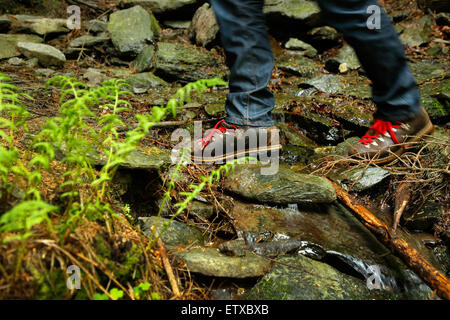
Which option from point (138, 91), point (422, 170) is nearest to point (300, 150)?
point (422, 170)

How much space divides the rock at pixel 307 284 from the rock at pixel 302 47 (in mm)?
5646

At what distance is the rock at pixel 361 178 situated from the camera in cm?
262

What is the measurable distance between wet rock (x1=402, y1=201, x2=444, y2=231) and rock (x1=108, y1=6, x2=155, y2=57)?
5357 mm

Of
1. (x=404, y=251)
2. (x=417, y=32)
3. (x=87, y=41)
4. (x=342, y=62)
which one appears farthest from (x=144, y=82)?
(x=417, y=32)

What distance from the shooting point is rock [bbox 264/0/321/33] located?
21.7ft

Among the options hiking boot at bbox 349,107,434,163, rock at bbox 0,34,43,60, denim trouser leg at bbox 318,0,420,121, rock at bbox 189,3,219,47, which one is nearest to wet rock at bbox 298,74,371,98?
hiking boot at bbox 349,107,434,163

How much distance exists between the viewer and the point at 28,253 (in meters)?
1.19

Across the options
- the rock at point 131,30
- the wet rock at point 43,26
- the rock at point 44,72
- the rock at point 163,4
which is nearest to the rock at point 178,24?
the rock at point 163,4

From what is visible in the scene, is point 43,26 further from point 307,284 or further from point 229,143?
point 307,284

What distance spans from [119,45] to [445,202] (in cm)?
573

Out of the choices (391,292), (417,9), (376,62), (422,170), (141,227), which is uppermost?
(417,9)

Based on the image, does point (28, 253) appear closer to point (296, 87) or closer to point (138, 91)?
point (138, 91)

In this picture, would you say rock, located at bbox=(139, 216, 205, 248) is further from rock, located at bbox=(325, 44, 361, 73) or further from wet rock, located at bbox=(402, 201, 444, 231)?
rock, located at bbox=(325, 44, 361, 73)

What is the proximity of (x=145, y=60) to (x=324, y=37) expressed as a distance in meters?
4.05
